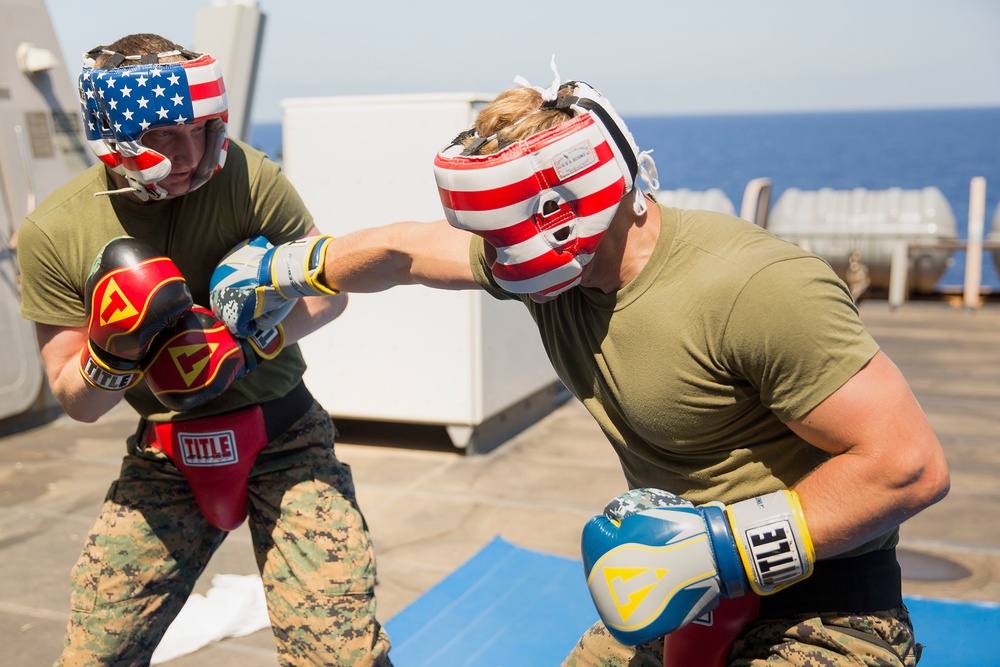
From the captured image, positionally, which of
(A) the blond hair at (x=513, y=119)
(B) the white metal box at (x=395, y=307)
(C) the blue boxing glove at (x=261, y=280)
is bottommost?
(B) the white metal box at (x=395, y=307)

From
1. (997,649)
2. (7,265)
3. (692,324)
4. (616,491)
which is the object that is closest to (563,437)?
(616,491)

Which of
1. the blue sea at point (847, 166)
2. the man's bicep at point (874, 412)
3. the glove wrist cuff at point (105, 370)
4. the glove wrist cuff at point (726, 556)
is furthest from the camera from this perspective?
the blue sea at point (847, 166)

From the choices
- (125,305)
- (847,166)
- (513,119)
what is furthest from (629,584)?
(847,166)

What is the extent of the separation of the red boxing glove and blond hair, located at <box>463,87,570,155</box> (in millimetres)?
1015

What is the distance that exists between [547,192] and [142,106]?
47.4 inches

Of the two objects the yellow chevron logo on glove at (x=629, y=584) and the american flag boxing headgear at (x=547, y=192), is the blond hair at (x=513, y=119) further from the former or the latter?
the yellow chevron logo on glove at (x=629, y=584)

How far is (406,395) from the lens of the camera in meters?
6.67

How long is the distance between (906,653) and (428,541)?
3.34 meters

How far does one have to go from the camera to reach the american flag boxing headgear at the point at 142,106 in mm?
2676

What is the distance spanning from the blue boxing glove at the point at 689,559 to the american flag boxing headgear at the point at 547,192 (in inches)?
22.3

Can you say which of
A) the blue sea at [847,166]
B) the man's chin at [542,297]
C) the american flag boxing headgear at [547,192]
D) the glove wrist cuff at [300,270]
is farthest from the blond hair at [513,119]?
the blue sea at [847,166]

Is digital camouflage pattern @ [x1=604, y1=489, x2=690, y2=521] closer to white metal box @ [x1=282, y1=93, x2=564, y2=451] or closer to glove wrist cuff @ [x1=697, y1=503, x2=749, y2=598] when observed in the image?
glove wrist cuff @ [x1=697, y1=503, x2=749, y2=598]

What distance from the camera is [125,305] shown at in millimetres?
2617

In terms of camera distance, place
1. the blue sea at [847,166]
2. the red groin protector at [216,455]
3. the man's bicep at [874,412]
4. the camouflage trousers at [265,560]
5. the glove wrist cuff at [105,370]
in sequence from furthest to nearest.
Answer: the blue sea at [847,166]
the red groin protector at [216,455]
the camouflage trousers at [265,560]
the glove wrist cuff at [105,370]
the man's bicep at [874,412]
